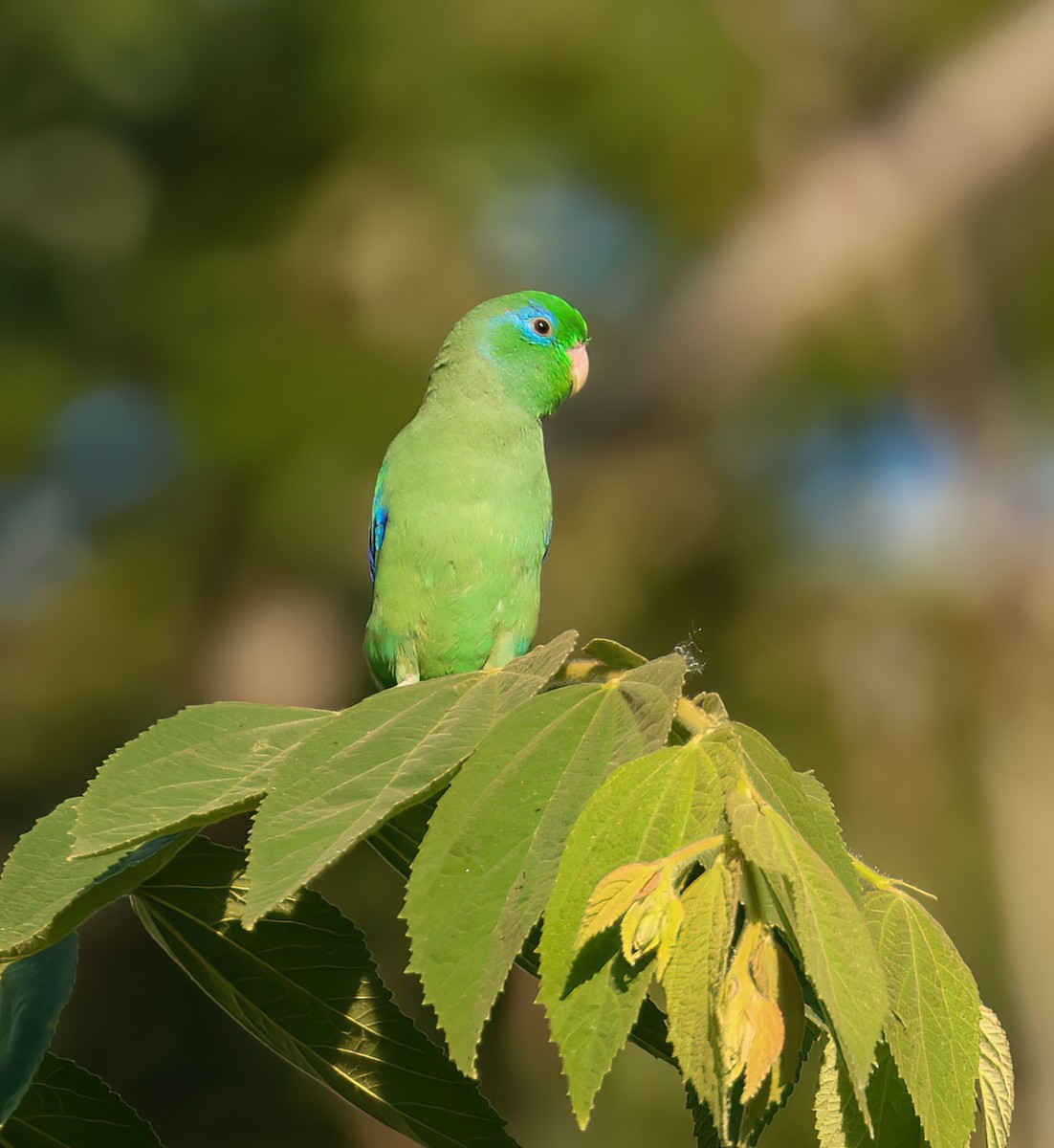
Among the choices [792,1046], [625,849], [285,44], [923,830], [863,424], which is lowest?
[792,1046]

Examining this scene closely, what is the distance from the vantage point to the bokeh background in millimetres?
7750

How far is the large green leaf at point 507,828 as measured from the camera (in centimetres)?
106

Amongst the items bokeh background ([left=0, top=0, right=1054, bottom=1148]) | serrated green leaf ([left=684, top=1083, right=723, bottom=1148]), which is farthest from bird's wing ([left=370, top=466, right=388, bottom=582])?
bokeh background ([left=0, top=0, right=1054, bottom=1148])

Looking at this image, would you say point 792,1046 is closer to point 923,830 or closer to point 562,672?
point 562,672

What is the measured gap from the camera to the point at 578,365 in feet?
12.4

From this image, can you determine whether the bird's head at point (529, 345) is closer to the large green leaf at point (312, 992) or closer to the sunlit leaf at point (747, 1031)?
the large green leaf at point (312, 992)

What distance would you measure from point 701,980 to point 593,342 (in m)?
7.68

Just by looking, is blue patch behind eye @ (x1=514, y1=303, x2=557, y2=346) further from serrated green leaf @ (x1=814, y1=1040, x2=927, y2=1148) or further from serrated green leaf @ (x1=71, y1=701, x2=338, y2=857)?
serrated green leaf @ (x1=814, y1=1040, x2=927, y2=1148)

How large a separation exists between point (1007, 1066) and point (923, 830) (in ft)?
20.4

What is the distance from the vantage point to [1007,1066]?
130cm

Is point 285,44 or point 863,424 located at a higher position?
point 285,44

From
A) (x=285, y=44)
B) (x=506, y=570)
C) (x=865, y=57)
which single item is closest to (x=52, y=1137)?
(x=506, y=570)

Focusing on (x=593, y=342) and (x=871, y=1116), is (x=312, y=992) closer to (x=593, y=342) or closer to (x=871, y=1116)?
(x=871, y=1116)

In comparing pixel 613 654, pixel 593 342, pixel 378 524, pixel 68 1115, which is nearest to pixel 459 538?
pixel 378 524
